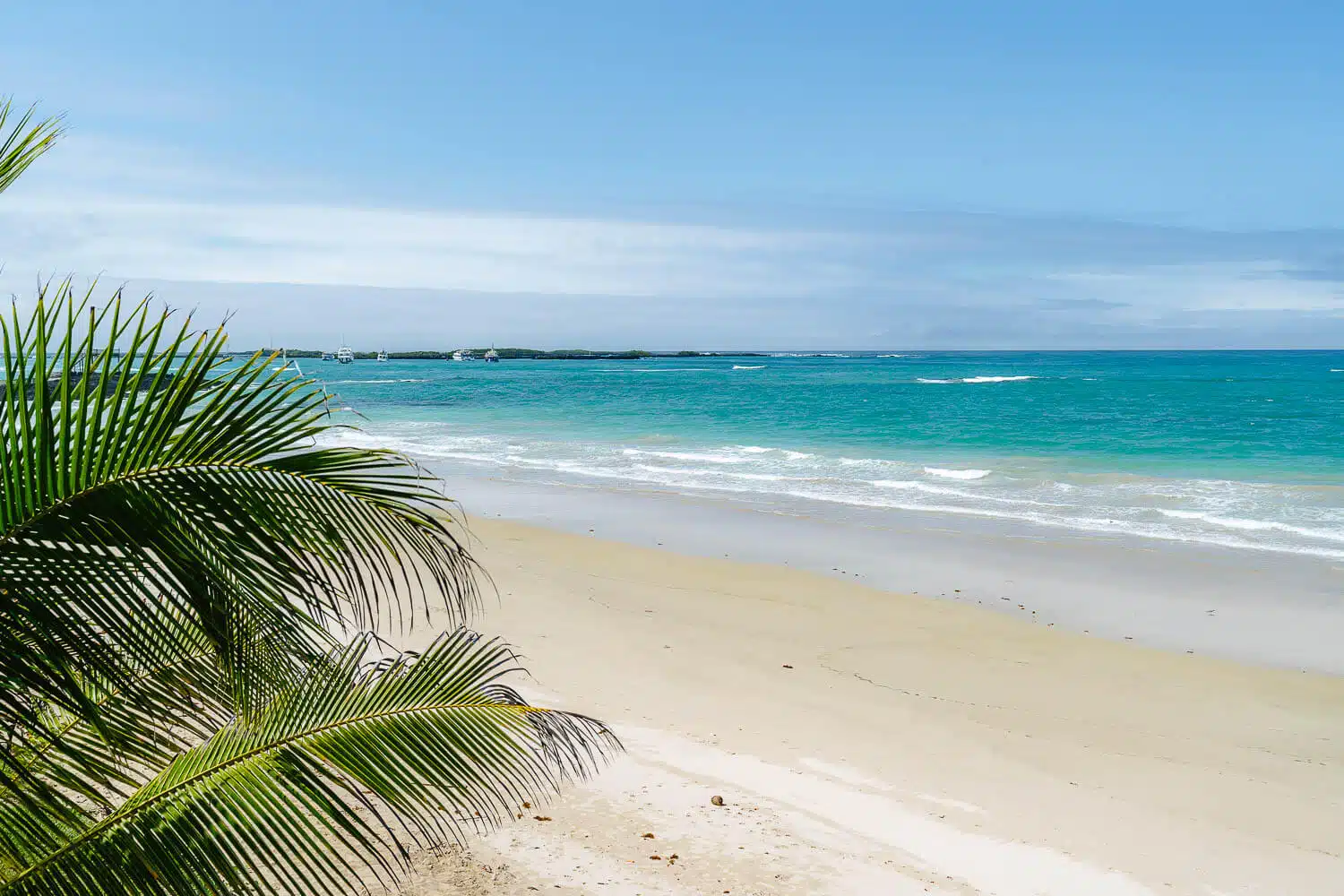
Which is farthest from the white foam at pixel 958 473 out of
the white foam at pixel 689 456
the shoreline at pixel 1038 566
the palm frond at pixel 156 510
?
the palm frond at pixel 156 510

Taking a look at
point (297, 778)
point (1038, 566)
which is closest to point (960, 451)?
point (1038, 566)

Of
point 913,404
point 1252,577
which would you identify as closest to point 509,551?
point 1252,577

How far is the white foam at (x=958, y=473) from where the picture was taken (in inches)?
931

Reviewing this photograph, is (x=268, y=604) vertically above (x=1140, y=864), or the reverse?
(x=268, y=604)

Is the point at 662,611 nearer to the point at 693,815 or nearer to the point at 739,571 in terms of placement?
the point at 739,571

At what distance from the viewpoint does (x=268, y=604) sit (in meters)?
A: 2.25

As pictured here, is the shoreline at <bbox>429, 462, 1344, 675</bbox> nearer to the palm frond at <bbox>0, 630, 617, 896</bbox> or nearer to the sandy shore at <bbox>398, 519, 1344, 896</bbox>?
the sandy shore at <bbox>398, 519, 1344, 896</bbox>

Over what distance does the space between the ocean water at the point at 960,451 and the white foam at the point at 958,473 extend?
0.29 ft

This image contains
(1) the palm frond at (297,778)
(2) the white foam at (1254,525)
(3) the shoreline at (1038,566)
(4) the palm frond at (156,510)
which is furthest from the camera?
(2) the white foam at (1254,525)

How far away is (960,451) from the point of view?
30.2 metres

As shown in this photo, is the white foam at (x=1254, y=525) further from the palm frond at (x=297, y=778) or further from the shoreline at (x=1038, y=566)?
the palm frond at (x=297, y=778)

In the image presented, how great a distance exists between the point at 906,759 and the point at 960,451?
24.4 m

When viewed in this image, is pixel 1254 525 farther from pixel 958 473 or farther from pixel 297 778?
pixel 297 778

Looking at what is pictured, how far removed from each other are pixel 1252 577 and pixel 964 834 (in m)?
9.07
